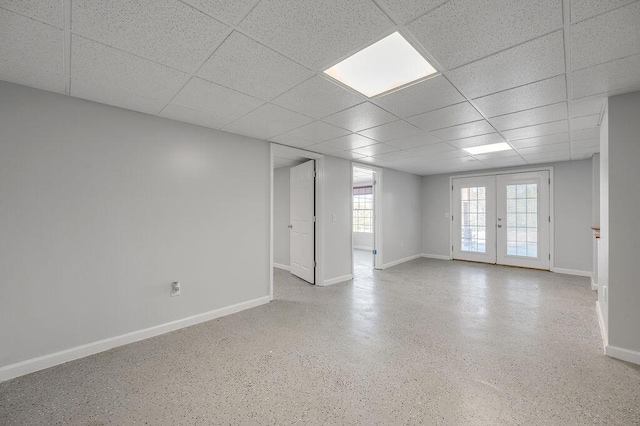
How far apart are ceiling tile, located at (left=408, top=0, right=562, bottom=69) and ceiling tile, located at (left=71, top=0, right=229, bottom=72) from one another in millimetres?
1161

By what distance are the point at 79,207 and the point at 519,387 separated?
3.81m

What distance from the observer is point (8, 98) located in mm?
1979

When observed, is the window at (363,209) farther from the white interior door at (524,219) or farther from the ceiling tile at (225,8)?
the ceiling tile at (225,8)

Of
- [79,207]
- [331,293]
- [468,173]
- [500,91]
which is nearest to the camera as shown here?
[500,91]

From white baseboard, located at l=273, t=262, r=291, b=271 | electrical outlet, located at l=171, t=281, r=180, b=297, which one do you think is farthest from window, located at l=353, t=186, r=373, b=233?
electrical outlet, located at l=171, t=281, r=180, b=297

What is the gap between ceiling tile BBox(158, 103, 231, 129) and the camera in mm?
2529

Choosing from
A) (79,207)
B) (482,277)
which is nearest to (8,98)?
(79,207)

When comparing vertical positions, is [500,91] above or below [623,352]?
above

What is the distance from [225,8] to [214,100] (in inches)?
44.7

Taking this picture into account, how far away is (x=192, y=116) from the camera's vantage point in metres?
2.71

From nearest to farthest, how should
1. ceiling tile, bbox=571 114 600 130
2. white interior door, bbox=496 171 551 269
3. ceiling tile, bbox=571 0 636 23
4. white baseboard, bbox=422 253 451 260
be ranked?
1. ceiling tile, bbox=571 0 636 23
2. ceiling tile, bbox=571 114 600 130
3. white interior door, bbox=496 171 551 269
4. white baseboard, bbox=422 253 451 260

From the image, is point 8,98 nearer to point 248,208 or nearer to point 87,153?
point 87,153

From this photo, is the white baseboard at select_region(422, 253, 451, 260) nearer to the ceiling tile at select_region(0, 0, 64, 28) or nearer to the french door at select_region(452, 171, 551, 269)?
the french door at select_region(452, 171, 551, 269)

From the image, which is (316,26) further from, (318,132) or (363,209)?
(363,209)
